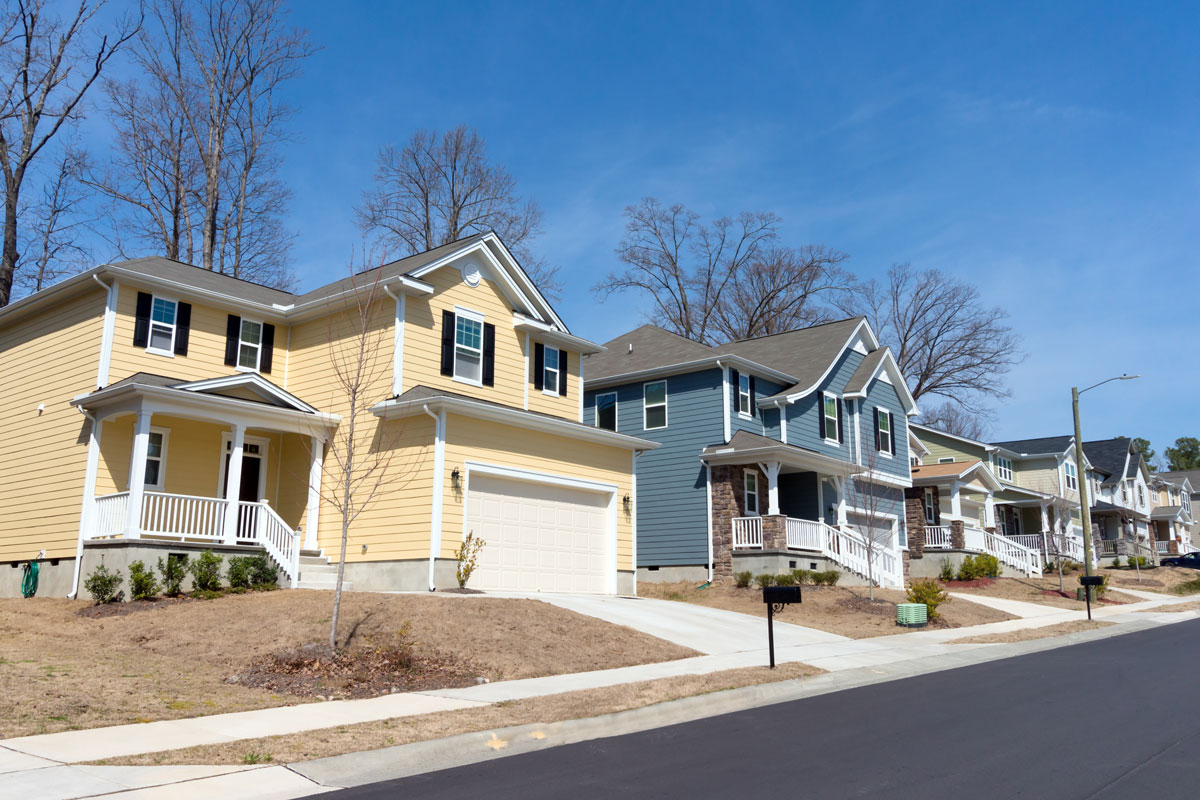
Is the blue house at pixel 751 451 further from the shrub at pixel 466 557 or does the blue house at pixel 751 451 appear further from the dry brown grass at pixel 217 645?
the dry brown grass at pixel 217 645

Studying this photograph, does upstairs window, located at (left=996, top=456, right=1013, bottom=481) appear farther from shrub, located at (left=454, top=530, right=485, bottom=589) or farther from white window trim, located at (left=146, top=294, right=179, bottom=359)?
white window trim, located at (left=146, top=294, right=179, bottom=359)

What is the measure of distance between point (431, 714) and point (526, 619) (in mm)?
5676

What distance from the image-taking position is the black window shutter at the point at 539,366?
24.4 meters

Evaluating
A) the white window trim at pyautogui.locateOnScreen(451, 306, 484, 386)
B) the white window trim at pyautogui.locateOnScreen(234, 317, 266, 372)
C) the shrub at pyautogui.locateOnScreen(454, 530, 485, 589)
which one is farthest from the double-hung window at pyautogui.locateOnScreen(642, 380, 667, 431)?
the white window trim at pyautogui.locateOnScreen(234, 317, 266, 372)

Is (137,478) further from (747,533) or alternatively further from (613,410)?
(747,533)

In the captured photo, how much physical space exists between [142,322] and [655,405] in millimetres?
14813

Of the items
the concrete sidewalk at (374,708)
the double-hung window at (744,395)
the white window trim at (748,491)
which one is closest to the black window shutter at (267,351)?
the concrete sidewalk at (374,708)

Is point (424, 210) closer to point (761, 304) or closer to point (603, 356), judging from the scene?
point (603, 356)

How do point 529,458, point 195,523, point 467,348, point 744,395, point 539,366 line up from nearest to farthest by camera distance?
1. point 195,523
2. point 529,458
3. point 467,348
4. point 539,366
5. point 744,395

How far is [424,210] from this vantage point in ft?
130

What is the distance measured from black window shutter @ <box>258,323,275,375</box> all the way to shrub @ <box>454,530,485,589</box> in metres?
6.97

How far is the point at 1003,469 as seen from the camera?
54594 mm

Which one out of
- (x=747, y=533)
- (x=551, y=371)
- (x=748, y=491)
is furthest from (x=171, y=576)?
(x=748, y=491)

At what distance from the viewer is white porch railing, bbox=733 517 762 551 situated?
26.6 meters
